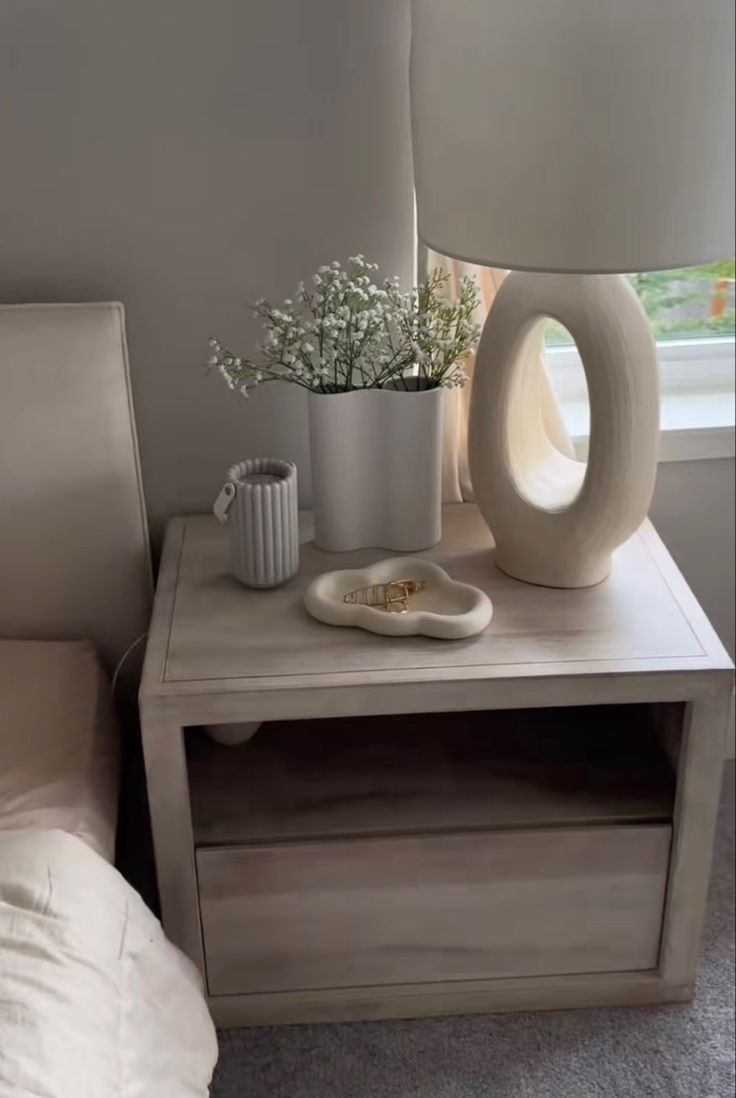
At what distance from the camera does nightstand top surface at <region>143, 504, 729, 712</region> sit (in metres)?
1.41

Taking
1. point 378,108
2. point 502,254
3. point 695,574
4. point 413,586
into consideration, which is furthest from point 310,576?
point 695,574

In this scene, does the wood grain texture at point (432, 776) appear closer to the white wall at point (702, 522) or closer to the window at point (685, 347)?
the white wall at point (702, 522)

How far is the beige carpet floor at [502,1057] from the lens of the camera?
1.55 metres

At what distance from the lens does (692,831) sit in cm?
151

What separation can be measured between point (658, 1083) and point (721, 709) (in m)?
0.51

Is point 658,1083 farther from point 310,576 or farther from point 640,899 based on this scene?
point 310,576

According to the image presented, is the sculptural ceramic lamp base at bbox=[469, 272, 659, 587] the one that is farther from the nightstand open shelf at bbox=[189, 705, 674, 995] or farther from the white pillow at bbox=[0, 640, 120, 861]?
the white pillow at bbox=[0, 640, 120, 861]

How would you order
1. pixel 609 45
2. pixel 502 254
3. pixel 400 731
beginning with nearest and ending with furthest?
1. pixel 609 45
2. pixel 502 254
3. pixel 400 731

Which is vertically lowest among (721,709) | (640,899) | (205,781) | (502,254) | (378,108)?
(640,899)

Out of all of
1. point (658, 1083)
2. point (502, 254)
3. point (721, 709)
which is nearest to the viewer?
point (502, 254)

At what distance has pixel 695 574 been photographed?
6.63 feet

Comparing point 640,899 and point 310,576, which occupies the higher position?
point 310,576

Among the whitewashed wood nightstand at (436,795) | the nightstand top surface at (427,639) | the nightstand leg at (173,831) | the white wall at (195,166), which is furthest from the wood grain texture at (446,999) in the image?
the white wall at (195,166)

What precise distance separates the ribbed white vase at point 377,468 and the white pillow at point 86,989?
563mm
